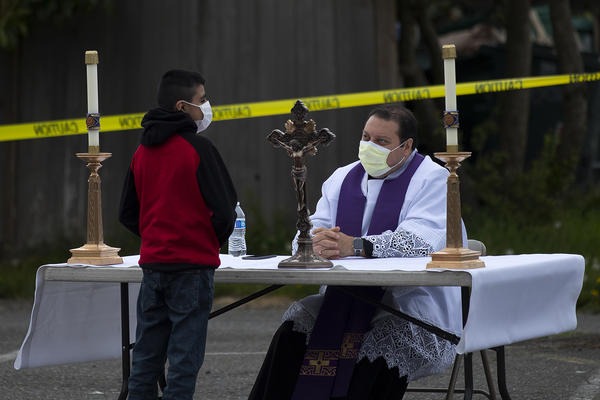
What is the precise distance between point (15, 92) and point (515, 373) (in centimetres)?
605

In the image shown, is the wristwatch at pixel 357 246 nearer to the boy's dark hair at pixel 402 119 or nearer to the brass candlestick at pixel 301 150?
the brass candlestick at pixel 301 150

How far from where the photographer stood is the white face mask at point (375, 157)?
221 inches

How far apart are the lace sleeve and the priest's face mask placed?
33 cm

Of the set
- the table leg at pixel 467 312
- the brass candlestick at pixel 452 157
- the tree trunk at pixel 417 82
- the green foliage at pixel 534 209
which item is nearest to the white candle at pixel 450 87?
the brass candlestick at pixel 452 157

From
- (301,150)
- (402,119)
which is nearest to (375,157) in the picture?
(402,119)

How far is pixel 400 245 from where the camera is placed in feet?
17.8

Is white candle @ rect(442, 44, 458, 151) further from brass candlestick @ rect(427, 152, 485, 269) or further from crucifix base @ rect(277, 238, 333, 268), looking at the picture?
crucifix base @ rect(277, 238, 333, 268)

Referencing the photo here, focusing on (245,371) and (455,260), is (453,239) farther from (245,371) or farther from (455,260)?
(245,371)

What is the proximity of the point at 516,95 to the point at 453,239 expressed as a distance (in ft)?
25.8

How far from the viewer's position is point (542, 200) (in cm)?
1124

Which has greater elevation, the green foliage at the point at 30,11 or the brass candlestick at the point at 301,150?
the green foliage at the point at 30,11

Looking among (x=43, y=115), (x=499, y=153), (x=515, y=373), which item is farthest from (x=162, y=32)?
(x=515, y=373)

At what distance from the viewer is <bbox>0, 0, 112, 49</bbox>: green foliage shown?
1109 centimetres

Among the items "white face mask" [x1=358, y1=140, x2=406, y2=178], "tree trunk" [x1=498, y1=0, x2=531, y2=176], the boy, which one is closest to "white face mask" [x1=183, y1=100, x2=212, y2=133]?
the boy
